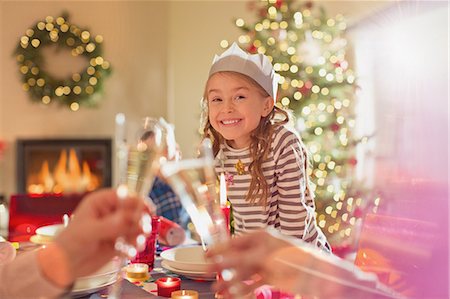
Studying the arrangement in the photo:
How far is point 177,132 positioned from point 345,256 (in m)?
4.03

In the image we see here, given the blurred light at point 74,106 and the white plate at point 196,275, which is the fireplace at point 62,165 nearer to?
the blurred light at point 74,106

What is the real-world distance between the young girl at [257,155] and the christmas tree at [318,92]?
2035 millimetres

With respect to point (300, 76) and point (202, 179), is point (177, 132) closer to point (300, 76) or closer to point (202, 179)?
point (300, 76)

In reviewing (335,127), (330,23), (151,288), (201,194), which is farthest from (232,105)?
(330,23)

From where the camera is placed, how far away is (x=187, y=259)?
1451mm

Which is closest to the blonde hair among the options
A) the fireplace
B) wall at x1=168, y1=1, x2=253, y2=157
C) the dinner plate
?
the dinner plate

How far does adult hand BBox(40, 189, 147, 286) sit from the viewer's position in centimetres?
66

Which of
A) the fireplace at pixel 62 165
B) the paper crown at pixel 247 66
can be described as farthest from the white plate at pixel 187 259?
the fireplace at pixel 62 165

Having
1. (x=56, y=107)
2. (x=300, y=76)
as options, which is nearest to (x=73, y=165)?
(x=56, y=107)

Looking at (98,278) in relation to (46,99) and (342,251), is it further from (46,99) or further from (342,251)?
(46,99)

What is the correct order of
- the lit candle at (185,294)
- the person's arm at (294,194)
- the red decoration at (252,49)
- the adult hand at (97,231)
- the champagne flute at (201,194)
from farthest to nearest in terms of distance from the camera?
the red decoration at (252,49) < the person's arm at (294,194) < the lit candle at (185,294) < the champagne flute at (201,194) < the adult hand at (97,231)

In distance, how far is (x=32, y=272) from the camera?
723 millimetres

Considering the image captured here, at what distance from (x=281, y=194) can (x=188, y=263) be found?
378 millimetres

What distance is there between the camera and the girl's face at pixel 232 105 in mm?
1626
